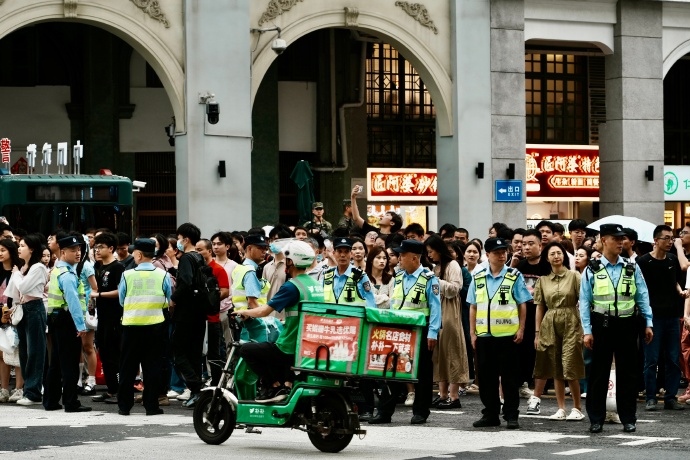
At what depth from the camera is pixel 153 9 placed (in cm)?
2567

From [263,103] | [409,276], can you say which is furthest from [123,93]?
[409,276]

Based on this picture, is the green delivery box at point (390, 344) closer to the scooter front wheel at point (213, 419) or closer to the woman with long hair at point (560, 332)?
Result: the scooter front wheel at point (213, 419)

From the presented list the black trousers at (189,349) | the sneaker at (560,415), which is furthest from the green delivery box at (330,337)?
the black trousers at (189,349)

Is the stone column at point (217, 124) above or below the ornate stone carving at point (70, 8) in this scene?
below

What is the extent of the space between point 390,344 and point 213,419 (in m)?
1.82

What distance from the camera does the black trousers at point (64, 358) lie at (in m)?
16.0

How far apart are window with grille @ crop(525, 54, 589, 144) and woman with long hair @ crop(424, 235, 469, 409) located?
60.1 feet

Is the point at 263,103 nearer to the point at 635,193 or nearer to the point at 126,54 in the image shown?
the point at 126,54

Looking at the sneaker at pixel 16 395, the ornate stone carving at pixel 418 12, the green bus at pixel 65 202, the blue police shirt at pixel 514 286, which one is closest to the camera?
the blue police shirt at pixel 514 286

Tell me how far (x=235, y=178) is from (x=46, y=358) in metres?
9.31

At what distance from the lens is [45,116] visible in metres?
31.7

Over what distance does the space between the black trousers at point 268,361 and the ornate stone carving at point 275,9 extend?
1486 centimetres

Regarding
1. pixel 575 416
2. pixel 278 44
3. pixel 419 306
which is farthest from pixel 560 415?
pixel 278 44

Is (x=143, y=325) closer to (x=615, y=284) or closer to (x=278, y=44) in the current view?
(x=615, y=284)
